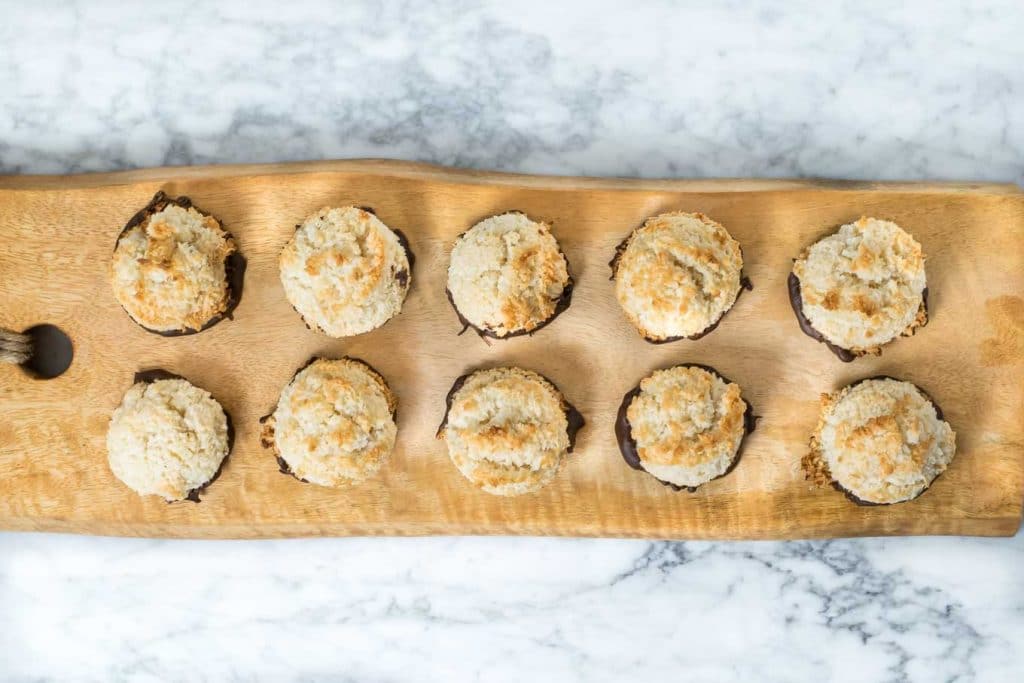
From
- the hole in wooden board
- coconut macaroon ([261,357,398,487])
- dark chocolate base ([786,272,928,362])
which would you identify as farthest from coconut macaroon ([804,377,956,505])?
the hole in wooden board

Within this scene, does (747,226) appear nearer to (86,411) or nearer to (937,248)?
(937,248)

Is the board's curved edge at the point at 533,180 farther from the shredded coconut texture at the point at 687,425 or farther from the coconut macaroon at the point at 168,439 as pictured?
the coconut macaroon at the point at 168,439

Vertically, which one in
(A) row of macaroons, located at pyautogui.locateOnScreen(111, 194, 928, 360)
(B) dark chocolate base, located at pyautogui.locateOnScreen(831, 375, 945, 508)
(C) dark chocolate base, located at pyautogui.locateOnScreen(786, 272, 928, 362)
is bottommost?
(B) dark chocolate base, located at pyautogui.locateOnScreen(831, 375, 945, 508)

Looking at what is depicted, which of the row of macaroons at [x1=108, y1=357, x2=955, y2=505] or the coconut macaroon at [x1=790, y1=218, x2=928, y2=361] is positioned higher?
the coconut macaroon at [x1=790, y1=218, x2=928, y2=361]

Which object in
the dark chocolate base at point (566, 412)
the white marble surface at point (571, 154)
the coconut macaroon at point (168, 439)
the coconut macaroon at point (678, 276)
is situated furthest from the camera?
the white marble surface at point (571, 154)

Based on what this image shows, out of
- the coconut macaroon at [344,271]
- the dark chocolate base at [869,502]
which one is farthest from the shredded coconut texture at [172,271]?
the dark chocolate base at [869,502]

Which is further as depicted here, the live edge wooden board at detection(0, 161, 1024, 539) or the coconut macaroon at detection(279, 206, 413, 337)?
the live edge wooden board at detection(0, 161, 1024, 539)

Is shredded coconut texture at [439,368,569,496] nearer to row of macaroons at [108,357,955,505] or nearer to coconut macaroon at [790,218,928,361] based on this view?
row of macaroons at [108,357,955,505]
